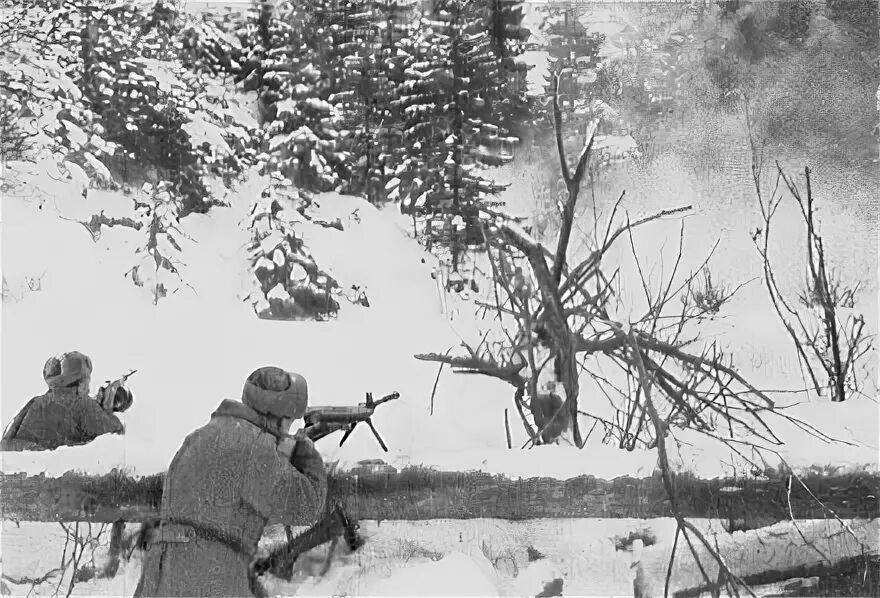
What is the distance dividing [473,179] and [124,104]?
1.71m

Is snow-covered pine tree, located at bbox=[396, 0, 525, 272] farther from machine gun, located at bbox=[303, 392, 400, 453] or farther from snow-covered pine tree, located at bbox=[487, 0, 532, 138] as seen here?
machine gun, located at bbox=[303, 392, 400, 453]

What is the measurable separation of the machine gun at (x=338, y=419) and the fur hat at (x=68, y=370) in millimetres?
1059

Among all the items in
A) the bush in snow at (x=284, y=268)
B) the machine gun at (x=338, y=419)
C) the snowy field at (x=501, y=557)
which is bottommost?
the snowy field at (x=501, y=557)

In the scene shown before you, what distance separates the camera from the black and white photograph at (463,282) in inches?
130

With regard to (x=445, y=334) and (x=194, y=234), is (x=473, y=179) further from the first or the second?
(x=194, y=234)

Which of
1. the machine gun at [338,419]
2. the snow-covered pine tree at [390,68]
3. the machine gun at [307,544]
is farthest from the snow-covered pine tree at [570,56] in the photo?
the machine gun at [307,544]

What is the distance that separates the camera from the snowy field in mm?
3303

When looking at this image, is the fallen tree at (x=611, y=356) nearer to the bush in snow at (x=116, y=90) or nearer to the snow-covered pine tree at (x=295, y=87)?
the snow-covered pine tree at (x=295, y=87)

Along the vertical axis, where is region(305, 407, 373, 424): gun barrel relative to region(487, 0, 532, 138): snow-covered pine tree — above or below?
below

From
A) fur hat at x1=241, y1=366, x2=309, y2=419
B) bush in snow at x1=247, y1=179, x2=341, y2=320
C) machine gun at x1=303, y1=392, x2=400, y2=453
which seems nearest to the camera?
fur hat at x1=241, y1=366, x2=309, y2=419

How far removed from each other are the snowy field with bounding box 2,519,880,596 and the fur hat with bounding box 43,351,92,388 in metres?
0.61

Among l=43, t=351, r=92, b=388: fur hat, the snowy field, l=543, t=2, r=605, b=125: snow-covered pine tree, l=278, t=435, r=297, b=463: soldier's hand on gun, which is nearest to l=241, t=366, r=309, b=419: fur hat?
l=278, t=435, r=297, b=463: soldier's hand on gun

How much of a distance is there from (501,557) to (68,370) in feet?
6.77

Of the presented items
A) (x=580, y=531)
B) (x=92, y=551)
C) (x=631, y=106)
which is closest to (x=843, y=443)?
(x=580, y=531)
